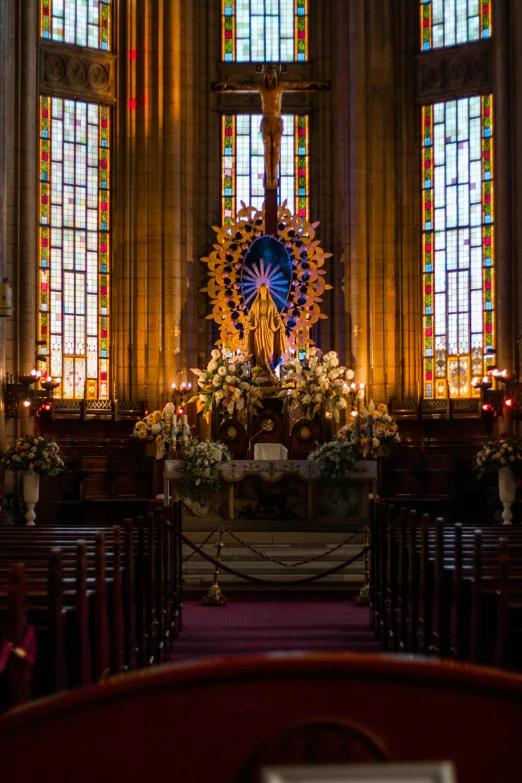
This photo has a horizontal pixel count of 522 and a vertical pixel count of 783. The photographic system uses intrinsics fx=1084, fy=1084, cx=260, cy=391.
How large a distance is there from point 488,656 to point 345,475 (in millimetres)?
7899

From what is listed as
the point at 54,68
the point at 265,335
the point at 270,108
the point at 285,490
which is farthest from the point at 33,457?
the point at 54,68

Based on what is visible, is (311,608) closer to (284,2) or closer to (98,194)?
(98,194)

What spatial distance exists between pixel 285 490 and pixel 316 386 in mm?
2656

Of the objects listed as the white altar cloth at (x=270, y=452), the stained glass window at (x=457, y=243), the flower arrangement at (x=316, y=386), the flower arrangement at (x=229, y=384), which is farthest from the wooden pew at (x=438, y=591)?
the stained glass window at (x=457, y=243)

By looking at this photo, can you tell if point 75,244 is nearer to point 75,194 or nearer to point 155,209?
point 75,194

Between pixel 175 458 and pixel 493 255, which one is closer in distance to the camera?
pixel 175 458

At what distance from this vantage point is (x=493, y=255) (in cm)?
1881

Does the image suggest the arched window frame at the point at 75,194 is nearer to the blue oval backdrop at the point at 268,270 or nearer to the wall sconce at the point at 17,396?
the wall sconce at the point at 17,396

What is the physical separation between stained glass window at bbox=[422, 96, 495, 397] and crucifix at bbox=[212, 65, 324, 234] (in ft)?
9.57

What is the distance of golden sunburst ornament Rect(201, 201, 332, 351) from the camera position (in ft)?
62.0

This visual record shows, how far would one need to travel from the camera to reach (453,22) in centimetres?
1950

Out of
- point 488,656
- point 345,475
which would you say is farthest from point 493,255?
point 488,656

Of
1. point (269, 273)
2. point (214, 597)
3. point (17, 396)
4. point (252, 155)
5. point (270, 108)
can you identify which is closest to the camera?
point (214, 597)

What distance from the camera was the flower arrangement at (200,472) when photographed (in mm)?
13055
